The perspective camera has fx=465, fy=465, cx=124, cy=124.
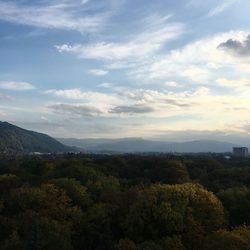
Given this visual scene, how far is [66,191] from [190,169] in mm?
52345

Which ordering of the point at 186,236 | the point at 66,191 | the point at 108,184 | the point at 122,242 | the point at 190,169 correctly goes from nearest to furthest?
the point at 122,242, the point at 186,236, the point at 66,191, the point at 108,184, the point at 190,169

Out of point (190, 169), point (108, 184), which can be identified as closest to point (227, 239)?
point (108, 184)

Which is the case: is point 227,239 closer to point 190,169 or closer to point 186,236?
point 186,236

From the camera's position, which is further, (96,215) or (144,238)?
(96,215)

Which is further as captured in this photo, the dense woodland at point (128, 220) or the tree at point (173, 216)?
the tree at point (173, 216)

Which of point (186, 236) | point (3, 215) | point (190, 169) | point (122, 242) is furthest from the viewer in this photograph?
point (190, 169)

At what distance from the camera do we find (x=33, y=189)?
59.9 meters

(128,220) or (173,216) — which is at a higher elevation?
(173,216)

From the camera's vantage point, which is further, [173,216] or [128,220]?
[128,220]

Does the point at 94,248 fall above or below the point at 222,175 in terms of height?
below

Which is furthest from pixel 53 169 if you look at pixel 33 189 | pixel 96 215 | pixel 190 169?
pixel 96 215

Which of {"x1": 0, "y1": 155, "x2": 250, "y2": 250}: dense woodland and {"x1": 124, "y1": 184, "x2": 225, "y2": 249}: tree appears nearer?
{"x1": 0, "y1": 155, "x2": 250, "y2": 250}: dense woodland

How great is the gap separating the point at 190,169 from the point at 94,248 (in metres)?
67.3

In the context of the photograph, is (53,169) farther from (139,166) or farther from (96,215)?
(96,215)
